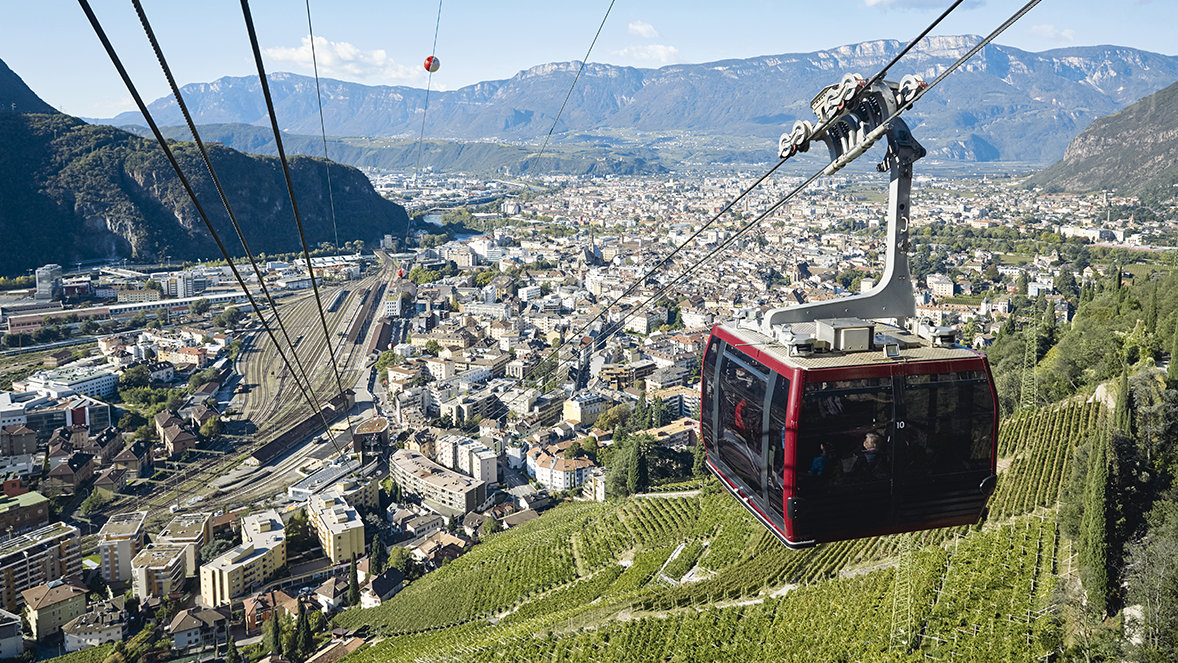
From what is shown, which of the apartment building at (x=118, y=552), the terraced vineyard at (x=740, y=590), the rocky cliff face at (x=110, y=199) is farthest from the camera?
the rocky cliff face at (x=110, y=199)

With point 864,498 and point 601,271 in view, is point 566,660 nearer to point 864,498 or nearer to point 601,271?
point 864,498

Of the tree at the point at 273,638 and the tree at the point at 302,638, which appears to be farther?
the tree at the point at 302,638

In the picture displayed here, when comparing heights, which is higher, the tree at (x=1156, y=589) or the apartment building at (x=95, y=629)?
the tree at (x=1156, y=589)

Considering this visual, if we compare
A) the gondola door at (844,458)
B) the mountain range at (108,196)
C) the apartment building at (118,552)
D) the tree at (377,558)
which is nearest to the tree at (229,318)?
the mountain range at (108,196)

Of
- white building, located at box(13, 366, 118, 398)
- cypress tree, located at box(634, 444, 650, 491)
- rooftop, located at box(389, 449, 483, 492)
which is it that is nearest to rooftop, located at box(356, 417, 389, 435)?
rooftop, located at box(389, 449, 483, 492)

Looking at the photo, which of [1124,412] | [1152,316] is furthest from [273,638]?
[1152,316]

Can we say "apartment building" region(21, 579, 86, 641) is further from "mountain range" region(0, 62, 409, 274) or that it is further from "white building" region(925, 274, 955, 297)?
"white building" region(925, 274, 955, 297)

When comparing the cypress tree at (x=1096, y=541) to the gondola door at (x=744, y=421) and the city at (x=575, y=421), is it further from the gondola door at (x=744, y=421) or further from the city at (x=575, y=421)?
the gondola door at (x=744, y=421)

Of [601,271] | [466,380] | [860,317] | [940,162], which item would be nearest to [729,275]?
[601,271]
